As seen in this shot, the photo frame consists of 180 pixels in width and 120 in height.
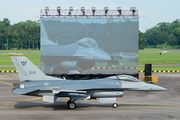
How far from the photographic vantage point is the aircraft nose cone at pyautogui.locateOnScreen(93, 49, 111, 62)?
29.0m

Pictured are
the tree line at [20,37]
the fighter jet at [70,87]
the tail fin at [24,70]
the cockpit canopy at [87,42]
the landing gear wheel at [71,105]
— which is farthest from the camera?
the tree line at [20,37]

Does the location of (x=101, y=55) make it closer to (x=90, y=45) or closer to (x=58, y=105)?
(x=90, y=45)

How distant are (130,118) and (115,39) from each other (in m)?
16.6

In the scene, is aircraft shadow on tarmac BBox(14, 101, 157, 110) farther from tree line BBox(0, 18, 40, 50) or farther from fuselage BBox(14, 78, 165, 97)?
tree line BBox(0, 18, 40, 50)

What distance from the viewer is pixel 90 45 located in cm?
2908

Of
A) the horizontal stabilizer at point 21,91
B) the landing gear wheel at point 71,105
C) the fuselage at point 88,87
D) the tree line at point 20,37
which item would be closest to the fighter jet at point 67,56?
the fuselage at point 88,87

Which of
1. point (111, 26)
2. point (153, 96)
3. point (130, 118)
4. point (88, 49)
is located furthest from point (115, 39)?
point (130, 118)

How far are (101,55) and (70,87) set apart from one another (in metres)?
13.4

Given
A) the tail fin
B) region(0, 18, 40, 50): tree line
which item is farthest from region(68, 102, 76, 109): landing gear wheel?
region(0, 18, 40, 50): tree line

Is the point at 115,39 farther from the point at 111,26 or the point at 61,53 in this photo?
the point at 61,53

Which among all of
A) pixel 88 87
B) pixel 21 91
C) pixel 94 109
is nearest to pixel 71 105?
pixel 94 109

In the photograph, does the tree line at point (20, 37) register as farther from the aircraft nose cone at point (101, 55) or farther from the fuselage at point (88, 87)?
the fuselage at point (88, 87)

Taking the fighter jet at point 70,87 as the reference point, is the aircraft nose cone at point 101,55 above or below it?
above

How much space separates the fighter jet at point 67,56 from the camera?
29094 millimetres
